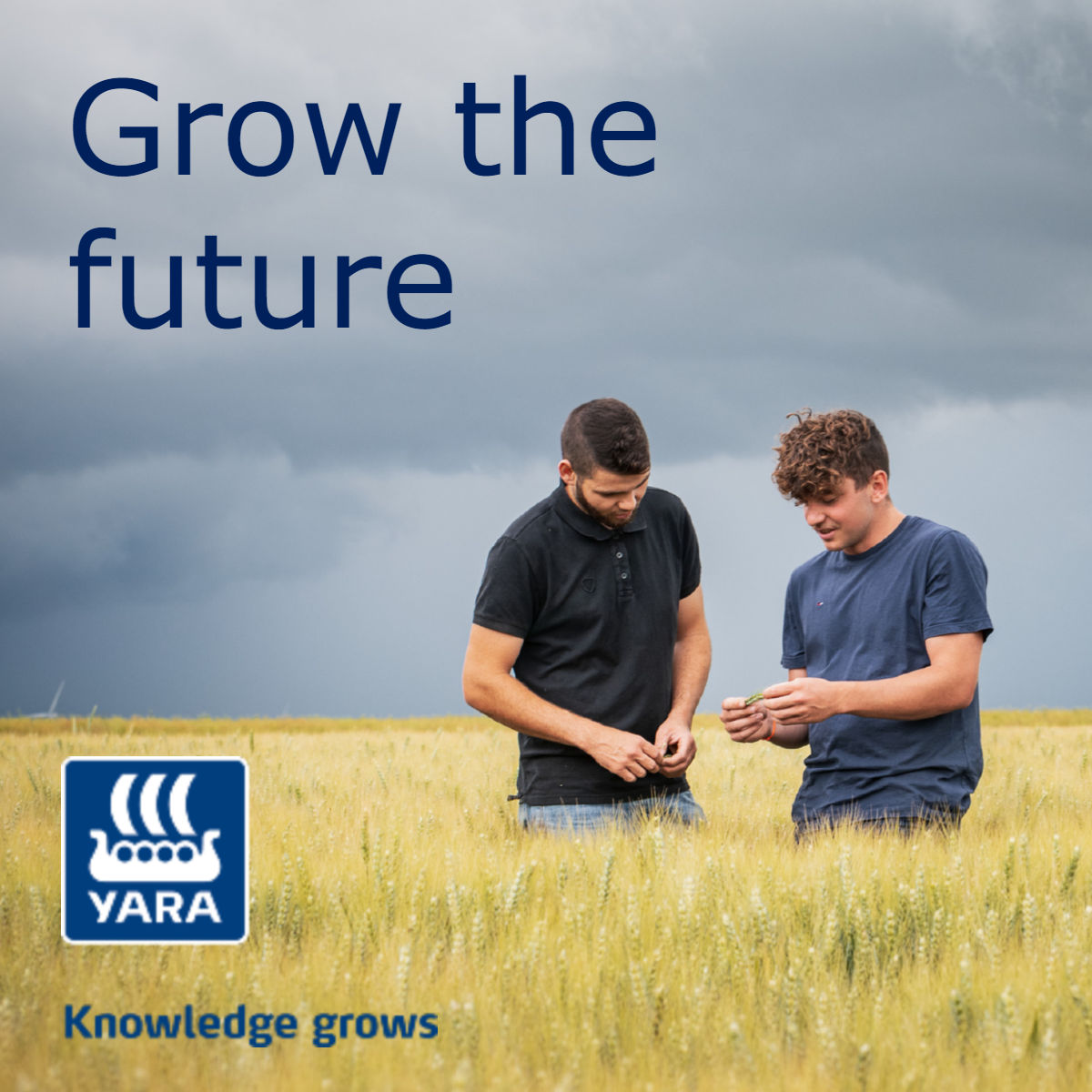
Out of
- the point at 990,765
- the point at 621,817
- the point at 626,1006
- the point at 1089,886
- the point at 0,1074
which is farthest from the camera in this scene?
the point at 990,765

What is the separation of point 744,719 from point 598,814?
26.8 inches

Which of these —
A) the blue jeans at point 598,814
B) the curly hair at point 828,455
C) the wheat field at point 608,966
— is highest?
the curly hair at point 828,455

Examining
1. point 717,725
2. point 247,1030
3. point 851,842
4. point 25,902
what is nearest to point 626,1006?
point 247,1030

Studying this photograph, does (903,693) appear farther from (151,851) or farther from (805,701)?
(151,851)

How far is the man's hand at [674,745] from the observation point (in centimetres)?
390

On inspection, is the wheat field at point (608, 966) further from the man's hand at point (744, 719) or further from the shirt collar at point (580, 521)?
the shirt collar at point (580, 521)

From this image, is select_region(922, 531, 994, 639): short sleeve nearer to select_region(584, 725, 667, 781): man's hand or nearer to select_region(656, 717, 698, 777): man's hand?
select_region(656, 717, 698, 777): man's hand

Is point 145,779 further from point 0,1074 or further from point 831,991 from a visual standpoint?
point 831,991

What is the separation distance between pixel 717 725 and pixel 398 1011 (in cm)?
1321

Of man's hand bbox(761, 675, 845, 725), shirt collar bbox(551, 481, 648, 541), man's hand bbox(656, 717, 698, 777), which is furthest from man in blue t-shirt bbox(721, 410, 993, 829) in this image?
shirt collar bbox(551, 481, 648, 541)

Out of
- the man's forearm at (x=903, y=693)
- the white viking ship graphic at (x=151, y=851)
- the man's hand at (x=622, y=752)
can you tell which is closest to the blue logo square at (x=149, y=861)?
the white viking ship graphic at (x=151, y=851)

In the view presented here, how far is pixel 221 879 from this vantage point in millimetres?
2689

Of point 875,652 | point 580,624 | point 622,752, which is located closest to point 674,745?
point 622,752

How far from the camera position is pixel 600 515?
3.98 meters
